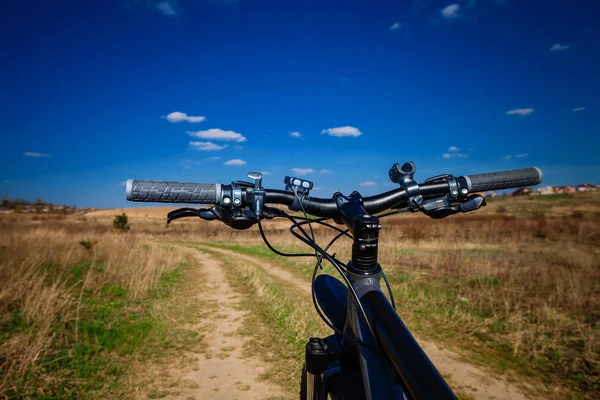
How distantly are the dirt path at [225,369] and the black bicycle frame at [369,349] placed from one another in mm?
2883

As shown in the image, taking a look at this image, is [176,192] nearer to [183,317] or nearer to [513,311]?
[183,317]

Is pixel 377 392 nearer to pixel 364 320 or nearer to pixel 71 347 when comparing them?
pixel 364 320

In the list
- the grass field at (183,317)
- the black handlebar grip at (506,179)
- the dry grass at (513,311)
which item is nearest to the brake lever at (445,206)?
the black handlebar grip at (506,179)

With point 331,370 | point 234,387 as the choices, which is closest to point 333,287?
point 331,370

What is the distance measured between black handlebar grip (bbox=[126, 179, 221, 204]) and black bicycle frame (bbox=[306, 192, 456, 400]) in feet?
2.29

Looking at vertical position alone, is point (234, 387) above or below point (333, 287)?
below

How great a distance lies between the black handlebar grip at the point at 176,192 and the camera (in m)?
1.63

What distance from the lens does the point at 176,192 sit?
1.65 meters

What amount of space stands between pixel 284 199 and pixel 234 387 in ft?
12.4

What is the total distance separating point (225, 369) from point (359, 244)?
4.46m

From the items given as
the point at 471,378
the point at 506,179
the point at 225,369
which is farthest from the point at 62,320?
the point at 506,179

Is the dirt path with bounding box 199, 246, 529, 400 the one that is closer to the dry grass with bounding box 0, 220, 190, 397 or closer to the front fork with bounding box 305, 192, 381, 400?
the front fork with bounding box 305, 192, 381, 400

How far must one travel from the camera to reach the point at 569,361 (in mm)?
4754

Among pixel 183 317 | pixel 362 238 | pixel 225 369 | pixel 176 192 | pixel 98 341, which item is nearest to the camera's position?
pixel 362 238
